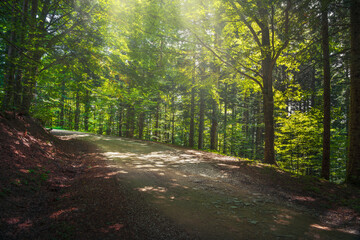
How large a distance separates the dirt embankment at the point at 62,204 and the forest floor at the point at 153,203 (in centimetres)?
2

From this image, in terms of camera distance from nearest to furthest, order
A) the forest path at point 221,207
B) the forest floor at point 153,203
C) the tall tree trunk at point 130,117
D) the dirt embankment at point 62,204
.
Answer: the dirt embankment at point 62,204 < the forest floor at point 153,203 < the forest path at point 221,207 < the tall tree trunk at point 130,117

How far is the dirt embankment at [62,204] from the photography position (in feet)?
9.45

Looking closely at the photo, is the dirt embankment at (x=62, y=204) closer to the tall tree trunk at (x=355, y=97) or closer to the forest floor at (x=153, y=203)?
the forest floor at (x=153, y=203)

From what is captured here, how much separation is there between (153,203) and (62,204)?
2.05 meters

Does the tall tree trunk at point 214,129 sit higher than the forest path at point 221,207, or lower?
higher

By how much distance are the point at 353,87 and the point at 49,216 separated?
37.0ft

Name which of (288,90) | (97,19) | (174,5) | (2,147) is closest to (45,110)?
(2,147)

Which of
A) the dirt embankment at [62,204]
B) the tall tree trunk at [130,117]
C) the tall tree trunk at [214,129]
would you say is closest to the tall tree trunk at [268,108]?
the tall tree trunk at [214,129]

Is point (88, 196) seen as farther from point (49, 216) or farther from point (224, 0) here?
point (224, 0)

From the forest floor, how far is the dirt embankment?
18 millimetres

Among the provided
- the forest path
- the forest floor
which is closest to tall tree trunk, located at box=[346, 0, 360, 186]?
the forest floor

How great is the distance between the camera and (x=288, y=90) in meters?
10.7

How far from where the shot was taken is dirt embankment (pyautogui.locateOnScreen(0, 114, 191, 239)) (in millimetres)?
2879

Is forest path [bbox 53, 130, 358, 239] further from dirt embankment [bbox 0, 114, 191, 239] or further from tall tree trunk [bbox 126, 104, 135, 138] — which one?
tall tree trunk [bbox 126, 104, 135, 138]
